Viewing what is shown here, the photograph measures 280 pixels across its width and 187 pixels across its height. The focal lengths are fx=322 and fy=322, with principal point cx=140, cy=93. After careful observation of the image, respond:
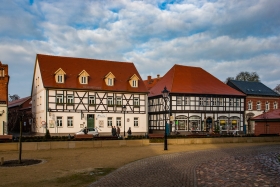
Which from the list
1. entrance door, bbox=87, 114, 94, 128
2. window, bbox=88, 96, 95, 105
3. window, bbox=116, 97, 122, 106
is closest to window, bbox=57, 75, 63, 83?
window, bbox=88, 96, 95, 105

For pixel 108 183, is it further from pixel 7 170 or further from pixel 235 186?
pixel 7 170

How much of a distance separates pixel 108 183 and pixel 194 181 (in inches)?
111

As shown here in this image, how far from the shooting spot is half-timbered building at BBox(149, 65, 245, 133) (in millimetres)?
48906

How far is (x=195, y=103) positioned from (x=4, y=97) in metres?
27.4

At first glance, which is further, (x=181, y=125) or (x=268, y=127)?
(x=181, y=125)

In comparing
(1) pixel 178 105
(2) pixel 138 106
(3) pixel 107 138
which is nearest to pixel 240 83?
(1) pixel 178 105

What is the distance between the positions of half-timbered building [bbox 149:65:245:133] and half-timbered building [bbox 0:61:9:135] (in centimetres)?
2280

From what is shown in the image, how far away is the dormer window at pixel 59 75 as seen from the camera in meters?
42.1

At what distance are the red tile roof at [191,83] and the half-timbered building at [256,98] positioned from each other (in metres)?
5.25

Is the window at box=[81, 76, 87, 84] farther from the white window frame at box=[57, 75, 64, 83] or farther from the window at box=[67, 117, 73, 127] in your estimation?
the window at box=[67, 117, 73, 127]

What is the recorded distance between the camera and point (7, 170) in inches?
526

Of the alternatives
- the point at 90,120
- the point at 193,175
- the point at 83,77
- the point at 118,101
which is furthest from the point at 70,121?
the point at 193,175

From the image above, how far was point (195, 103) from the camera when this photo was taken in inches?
1959

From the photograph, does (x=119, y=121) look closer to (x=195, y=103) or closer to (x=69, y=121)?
(x=69, y=121)
